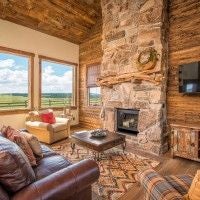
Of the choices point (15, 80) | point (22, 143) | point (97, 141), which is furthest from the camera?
point (15, 80)

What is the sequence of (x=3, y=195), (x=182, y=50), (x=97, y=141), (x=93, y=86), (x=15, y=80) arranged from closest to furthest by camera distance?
1. (x=3, y=195)
2. (x=97, y=141)
3. (x=182, y=50)
4. (x=15, y=80)
5. (x=93, y=86)

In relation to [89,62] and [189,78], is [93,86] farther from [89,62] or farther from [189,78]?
→ [189,78]

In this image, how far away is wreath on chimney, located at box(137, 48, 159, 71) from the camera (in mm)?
3832

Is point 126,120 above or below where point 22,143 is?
below

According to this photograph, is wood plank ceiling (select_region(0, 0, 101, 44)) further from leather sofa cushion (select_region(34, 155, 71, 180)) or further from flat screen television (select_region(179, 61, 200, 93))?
leather sofa cushion (select_region(34, 155, 71, 180))

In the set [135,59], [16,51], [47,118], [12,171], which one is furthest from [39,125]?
[12,171]

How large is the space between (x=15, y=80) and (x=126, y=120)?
3299mm

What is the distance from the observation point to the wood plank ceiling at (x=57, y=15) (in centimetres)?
454

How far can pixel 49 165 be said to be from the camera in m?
1.98

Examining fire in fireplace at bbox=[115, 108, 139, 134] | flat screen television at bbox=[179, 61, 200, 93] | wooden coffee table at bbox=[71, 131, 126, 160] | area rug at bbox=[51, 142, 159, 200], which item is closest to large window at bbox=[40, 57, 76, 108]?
area rug at bbox=[51, 142, 159, 200]

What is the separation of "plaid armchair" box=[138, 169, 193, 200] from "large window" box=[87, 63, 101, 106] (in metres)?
4.53

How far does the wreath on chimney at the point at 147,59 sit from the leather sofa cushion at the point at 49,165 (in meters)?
2.70

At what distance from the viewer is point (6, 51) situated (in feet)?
15.2

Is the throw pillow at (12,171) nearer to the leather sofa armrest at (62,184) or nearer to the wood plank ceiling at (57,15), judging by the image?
the leather sofa armrest at (62,184)
